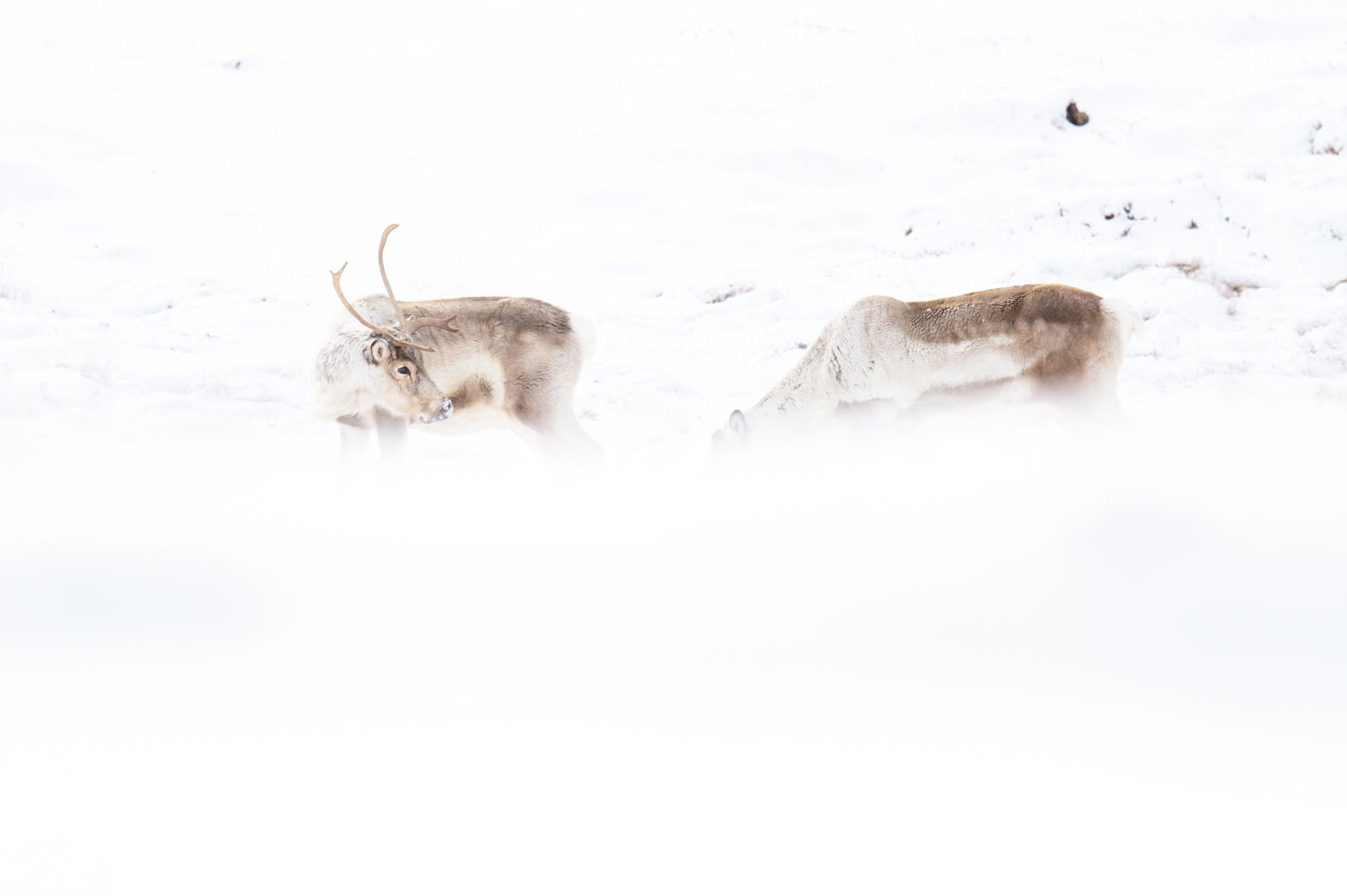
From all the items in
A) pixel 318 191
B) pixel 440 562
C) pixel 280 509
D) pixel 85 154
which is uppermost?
pixel 85 154

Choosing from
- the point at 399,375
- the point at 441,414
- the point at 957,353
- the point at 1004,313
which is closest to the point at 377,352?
the point at 399,375

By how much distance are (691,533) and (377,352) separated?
2074 mm

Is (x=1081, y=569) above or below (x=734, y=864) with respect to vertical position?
above

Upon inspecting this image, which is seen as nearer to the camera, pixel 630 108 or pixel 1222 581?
pixel 1222 581

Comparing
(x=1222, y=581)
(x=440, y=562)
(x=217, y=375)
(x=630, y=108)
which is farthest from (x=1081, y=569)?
(x=630, y=108)

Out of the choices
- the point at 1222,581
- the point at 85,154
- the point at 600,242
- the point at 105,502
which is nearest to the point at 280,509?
the point at 105,502

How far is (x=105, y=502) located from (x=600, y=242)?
818cm

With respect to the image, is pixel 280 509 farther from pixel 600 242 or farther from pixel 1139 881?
pixel 600 242

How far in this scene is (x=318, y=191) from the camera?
15.1 metres

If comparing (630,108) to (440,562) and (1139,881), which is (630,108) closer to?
(440,562)

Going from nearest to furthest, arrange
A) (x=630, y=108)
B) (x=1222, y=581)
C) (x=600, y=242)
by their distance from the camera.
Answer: (x=1222, y=581)
(x=600, y=242)
(x=630, y=108)

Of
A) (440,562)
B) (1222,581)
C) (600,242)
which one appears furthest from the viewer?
(600,242)

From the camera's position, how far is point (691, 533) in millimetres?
5406

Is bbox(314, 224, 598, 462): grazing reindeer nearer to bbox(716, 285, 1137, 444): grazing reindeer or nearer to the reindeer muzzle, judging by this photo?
the reindeer muzzle
